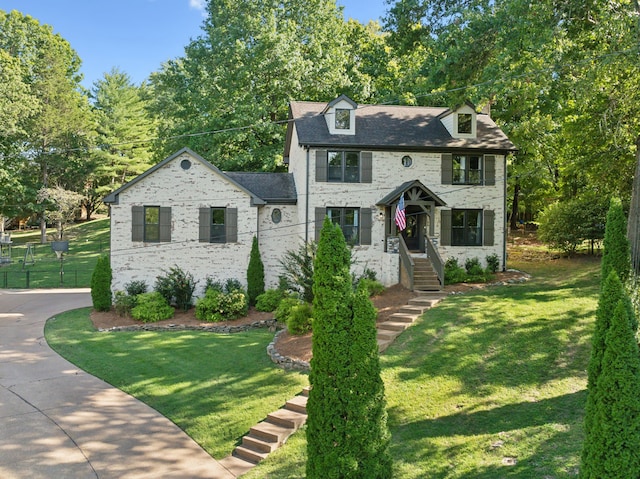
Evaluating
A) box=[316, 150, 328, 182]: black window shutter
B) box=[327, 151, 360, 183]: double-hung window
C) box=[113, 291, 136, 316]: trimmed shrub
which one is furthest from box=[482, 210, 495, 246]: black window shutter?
box=[113, 291, 136, 316]: trimmed shrub

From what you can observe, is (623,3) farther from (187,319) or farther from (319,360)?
(187,319)

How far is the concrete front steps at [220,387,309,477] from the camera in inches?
342

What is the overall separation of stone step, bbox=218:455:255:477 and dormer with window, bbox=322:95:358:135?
15.0 meters

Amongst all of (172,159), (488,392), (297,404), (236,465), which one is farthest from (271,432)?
(172,159)

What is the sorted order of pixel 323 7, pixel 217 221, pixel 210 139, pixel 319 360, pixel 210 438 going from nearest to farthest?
pixel 319 360 → pixel 210 438 → pixel 217 221 → pixel 210 139 → pixel 323 7

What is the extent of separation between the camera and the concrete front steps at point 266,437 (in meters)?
8.68

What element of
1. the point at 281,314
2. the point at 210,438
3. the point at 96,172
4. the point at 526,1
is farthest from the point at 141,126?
the point at 210,438

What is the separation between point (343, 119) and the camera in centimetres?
2138

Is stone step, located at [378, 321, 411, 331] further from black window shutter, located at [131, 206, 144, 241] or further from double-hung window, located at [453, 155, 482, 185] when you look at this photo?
black window shutter, located at [131, 206, 144, 241]

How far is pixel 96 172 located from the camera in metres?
44.4

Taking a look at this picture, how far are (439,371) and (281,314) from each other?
24.1ft

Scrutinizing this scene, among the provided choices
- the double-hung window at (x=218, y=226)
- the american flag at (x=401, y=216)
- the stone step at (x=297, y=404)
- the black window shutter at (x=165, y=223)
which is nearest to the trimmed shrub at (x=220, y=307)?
the double-hung window at (x=218, y=226)

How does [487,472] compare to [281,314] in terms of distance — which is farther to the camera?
[281,314]

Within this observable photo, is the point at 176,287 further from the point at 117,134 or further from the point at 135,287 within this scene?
the point at 117,134
